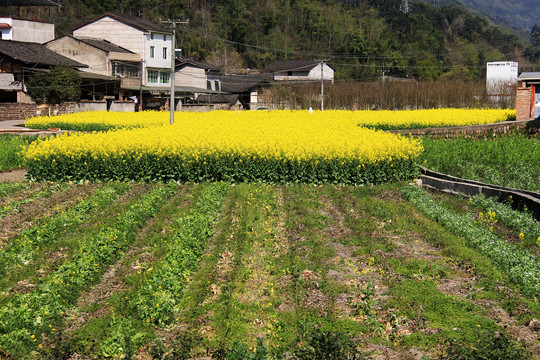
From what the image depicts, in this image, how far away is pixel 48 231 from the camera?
38.2ft

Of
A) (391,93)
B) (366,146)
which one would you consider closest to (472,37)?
(391,93)

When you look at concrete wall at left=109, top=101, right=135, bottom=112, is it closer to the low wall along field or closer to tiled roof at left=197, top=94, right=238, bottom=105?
tiled roof at left=197, top=94, right=238, bottom=105

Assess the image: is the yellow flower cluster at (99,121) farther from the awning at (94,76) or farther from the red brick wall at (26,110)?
the awning at (94,76)

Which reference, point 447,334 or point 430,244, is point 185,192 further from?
point 447,334

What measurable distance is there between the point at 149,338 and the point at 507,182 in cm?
1224

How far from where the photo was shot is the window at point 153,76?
65.4 m

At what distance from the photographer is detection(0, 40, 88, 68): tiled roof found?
45853 millimetres

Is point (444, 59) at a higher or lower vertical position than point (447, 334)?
higher

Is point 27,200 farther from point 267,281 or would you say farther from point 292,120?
point 292,120

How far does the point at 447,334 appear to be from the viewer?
7.43m

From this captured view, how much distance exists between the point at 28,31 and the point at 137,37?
10.9 meters

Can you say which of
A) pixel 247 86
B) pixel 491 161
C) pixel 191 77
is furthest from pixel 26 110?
pixel 247 86

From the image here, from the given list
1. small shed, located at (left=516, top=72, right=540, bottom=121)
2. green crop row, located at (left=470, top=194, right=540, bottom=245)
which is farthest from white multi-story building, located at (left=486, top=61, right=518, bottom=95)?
green crop row, located at (left=470, top=194, right=540, bottom=245)

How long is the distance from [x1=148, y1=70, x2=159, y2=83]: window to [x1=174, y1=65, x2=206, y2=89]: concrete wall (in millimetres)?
4002
